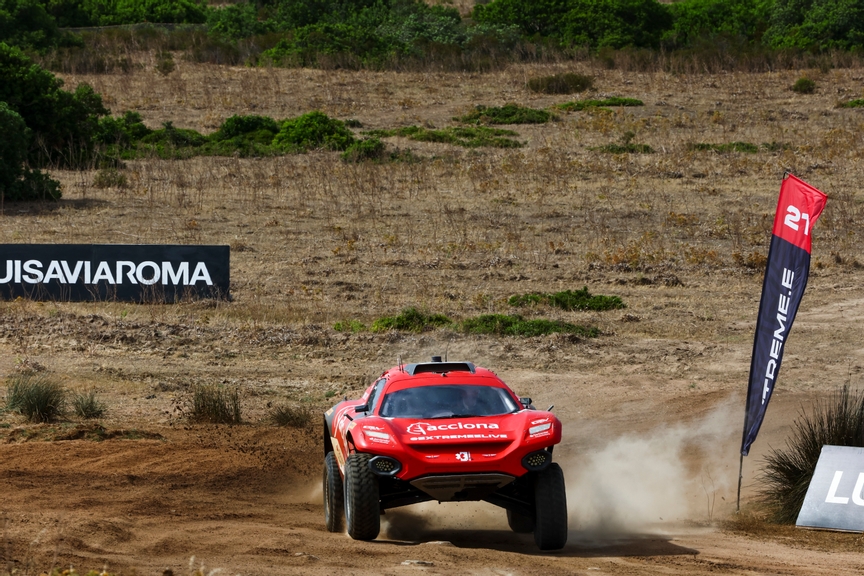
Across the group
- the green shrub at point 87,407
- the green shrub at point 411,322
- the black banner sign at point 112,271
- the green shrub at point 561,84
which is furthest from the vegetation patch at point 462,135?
the green shrub at point 87,407

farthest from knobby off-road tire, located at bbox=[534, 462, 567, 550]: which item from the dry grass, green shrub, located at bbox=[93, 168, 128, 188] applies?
green shrub, located at bbox=[93, 168, 128, 188]

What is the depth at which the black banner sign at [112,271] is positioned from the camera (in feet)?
67.6

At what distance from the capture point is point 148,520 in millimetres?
9641

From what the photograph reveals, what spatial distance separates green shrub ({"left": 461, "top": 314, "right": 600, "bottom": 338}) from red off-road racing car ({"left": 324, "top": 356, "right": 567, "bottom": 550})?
9070mm

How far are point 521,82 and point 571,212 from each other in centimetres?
1867

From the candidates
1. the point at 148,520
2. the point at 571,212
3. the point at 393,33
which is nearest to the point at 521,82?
the point at 393,33

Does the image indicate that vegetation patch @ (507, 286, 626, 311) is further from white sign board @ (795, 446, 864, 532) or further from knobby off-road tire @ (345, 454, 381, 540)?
knobby off-road tire @ (345, 454, 381, 540)

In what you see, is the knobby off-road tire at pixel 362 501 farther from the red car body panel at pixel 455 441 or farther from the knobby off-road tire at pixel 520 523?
the knobby off-road tire at pixel 520 523

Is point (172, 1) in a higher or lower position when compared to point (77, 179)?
higher

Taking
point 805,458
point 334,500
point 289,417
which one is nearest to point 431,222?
point 289,417

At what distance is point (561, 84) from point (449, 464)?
3816cm

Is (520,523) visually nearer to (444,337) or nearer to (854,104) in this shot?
(444,337)

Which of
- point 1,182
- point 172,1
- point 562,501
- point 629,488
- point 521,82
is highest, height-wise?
point 172,1

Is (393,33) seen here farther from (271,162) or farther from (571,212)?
(571,212)
